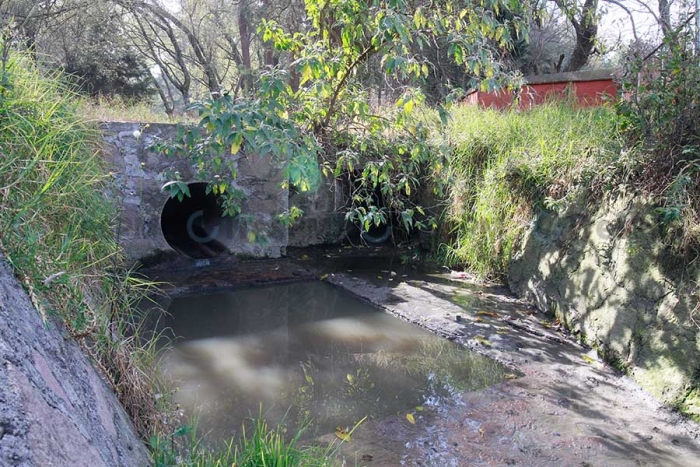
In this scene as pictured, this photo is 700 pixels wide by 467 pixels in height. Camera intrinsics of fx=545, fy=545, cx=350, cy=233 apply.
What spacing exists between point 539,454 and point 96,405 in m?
2.30

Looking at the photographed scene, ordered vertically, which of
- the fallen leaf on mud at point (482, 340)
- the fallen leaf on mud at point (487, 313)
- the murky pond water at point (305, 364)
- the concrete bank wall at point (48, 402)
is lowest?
the murky pond water at point (305, 364)

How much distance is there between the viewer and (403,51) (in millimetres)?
3855

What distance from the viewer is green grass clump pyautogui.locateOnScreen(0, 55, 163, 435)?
2023 millimetres

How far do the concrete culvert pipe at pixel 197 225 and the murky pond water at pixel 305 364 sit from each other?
1.87 meters

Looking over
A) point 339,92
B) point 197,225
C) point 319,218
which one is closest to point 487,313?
point 339,92

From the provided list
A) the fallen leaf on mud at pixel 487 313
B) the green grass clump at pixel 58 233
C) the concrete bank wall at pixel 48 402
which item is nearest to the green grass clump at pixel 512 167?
the fallen leaf on mud at pixel 487 313

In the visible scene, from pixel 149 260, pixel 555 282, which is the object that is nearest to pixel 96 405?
pixel 555 282

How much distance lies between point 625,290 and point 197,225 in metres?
6.03

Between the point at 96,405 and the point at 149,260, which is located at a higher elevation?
the point at 96,405

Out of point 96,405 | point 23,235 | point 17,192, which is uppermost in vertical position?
point 17,192

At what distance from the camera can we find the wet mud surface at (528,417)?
2953 millimetres

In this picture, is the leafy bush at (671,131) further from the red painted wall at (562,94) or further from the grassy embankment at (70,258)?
the grassy embankment at (70,258)

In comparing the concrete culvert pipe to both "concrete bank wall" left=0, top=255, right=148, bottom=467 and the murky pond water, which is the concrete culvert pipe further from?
"concrete bank wall" left=0, top=255, right=148, bottom=467

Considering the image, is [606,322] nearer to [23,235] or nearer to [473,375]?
[473,375]
